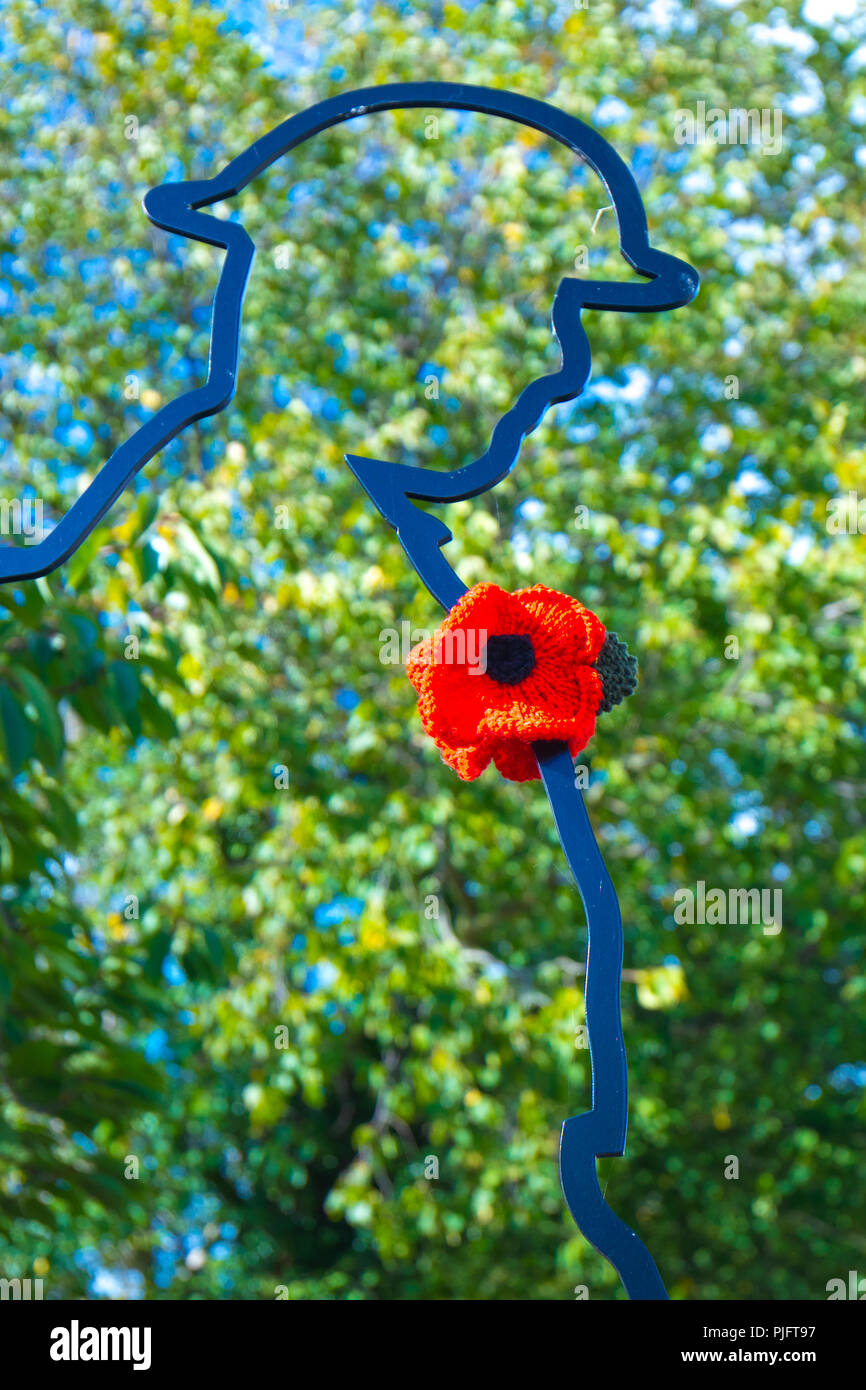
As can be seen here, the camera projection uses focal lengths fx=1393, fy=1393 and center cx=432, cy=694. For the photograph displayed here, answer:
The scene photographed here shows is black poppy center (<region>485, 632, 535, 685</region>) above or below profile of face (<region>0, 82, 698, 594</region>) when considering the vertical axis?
below

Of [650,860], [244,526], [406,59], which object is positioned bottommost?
[650,860]

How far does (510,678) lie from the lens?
78 cm

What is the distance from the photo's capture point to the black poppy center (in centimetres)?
78

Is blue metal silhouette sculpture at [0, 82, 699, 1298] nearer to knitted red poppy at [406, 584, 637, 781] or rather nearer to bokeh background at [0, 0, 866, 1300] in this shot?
knitted red poppy at [406, 584, 637, 781]

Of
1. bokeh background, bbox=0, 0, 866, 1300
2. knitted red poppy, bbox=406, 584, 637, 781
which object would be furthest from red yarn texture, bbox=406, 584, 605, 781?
bokeh background, bbox=0, 0, 866, 1300

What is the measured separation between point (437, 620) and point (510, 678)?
2183 millimetres

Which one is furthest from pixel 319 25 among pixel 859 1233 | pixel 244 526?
pixel 859 1233

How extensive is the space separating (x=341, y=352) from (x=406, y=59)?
691mm

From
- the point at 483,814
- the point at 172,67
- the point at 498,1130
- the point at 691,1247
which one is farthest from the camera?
the point at 691,1247

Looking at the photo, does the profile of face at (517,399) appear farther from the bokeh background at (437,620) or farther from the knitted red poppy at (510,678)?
the bokeh background at (437,620)

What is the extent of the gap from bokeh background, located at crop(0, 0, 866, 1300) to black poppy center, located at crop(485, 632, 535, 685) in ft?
6.09

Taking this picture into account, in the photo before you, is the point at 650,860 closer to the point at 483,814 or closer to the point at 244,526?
the point at 483,814

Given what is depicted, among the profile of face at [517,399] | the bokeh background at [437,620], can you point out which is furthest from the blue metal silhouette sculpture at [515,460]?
the bokeh background at [437,620]

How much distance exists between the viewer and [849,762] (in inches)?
126
